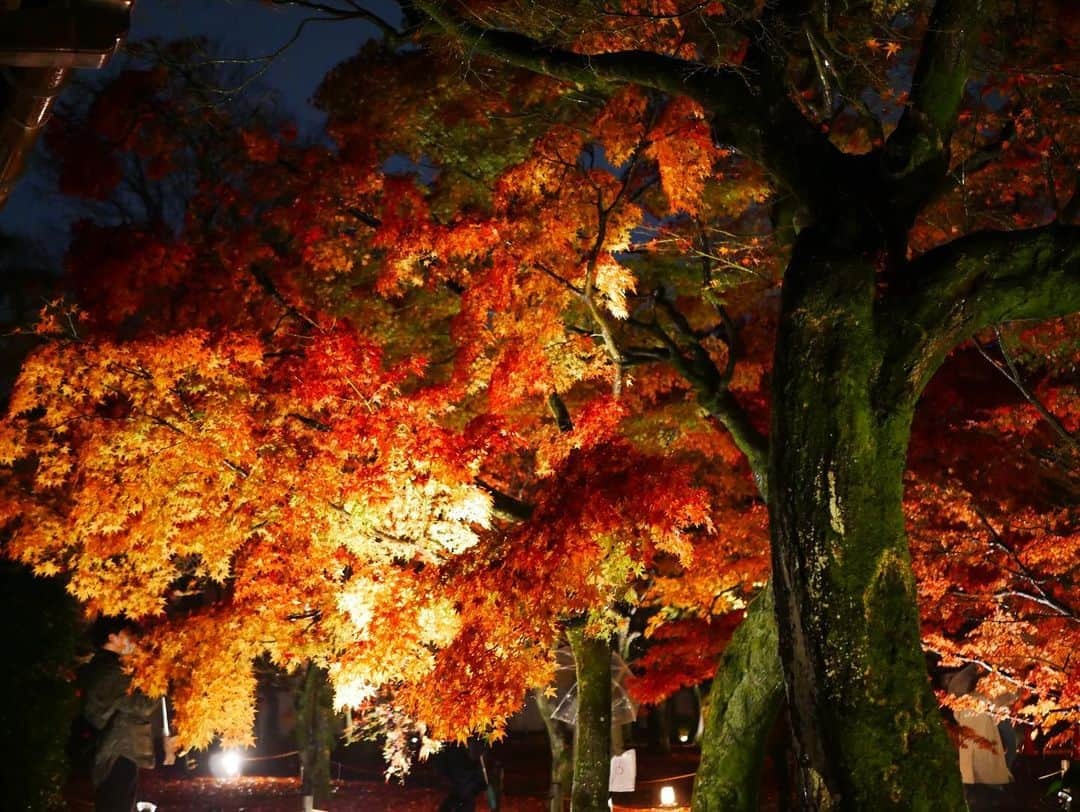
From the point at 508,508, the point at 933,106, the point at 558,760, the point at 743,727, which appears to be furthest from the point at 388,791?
the point at 933,106

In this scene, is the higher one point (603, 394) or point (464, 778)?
point (603, 394)

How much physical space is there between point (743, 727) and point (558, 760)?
6449 millimetres

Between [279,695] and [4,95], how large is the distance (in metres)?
29.1

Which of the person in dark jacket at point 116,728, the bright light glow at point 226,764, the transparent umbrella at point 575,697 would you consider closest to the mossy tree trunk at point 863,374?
the transparent umbrella at point 575,697

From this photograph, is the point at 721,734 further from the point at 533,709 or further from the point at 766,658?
the point at 533,709

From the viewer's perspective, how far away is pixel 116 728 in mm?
11430

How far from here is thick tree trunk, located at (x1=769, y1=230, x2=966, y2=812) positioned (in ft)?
14.9

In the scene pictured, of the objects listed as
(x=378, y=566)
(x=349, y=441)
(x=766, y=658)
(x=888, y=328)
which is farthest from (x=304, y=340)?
(x=888, y=328)

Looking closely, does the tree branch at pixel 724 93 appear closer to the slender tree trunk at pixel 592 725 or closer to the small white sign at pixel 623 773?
the slender tree trunk at pixel 592 725

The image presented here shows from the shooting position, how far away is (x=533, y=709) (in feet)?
100

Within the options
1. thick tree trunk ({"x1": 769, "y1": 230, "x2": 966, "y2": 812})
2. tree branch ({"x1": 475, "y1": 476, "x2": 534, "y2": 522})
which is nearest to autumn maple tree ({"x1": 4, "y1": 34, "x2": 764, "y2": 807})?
tree branch ({"x1": 475, "y1": 476, "x2": 534, "y2": 522})

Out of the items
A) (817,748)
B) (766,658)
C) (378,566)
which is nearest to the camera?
(817,748)

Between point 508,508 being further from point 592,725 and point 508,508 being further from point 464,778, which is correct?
point 464,778

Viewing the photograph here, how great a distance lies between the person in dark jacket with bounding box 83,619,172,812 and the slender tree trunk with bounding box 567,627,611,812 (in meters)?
5.69
